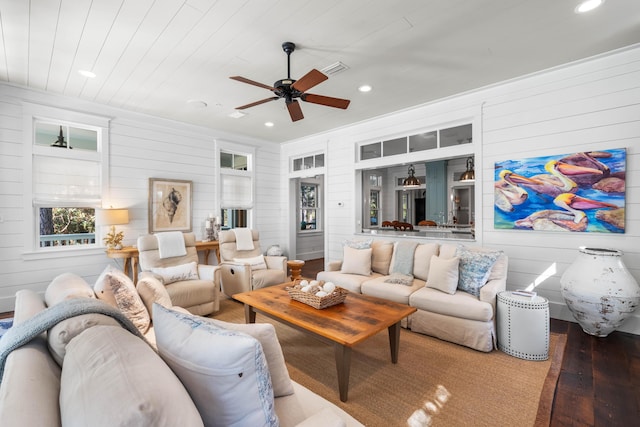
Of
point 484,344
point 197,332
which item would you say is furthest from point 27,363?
point 484,344

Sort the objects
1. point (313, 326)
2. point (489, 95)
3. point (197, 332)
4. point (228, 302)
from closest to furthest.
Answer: point (197, 332) < point (313, 326) < point (489, 95) < point (228, 302)

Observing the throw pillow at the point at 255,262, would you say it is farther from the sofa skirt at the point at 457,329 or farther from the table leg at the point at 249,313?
the sofa skirt at the point at 457,329

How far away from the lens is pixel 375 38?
2883mm

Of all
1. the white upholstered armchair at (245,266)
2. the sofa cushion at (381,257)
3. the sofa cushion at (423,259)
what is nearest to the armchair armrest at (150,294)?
the white upholstered armchair at (245,266)

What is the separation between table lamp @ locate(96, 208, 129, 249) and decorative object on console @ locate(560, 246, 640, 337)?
5718mm

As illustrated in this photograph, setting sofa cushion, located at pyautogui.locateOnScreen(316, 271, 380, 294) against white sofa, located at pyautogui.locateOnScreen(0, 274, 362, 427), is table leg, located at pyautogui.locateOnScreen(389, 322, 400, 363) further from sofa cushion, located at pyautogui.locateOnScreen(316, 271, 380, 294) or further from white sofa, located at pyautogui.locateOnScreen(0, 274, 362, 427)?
white sofa, located at pyautogui.locateOnScreen(0, 274, 362, 427)

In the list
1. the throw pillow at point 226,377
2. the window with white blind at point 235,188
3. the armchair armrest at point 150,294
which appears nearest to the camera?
the throw pillow at point 226,377

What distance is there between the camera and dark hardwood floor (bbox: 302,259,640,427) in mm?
1989

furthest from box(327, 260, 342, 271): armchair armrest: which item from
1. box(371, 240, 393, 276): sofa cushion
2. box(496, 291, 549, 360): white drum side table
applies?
box(496, 291, 549, 360): white drum side table

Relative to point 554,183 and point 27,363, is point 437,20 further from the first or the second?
point 27,363

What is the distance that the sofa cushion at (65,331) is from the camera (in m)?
1.11

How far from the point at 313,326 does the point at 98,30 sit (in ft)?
10.8

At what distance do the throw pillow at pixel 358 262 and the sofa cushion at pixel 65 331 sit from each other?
328 cm

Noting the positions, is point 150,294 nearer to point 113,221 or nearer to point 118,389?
point 118,389
